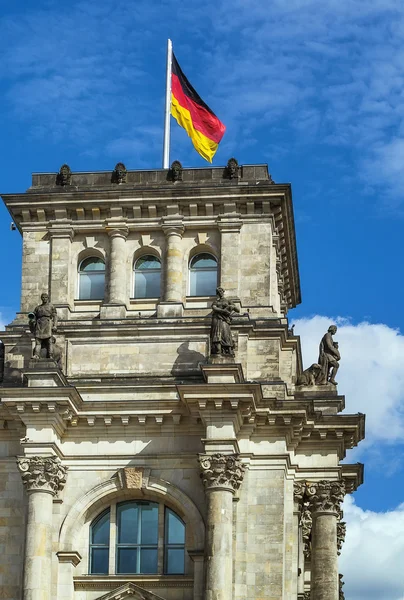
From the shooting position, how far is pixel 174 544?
52031mm

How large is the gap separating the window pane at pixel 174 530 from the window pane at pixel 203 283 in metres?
7.15

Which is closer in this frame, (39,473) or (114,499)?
(39,473)

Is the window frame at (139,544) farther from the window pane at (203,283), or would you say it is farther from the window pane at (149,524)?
the window pane at (203,283)

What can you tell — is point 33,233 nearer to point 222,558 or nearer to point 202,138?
point 202,138

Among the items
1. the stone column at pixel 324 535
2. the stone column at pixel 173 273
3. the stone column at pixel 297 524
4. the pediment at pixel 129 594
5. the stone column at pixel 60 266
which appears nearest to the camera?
the pediment at pixel 129 594

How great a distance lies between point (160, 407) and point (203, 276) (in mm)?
5227

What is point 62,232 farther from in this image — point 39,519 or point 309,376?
point 39,519

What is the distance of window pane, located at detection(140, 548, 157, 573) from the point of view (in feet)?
170

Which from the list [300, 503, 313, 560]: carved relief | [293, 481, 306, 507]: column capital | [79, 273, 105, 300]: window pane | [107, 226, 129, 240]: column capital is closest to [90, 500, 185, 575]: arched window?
[293, 481, 306, 507]: column capital

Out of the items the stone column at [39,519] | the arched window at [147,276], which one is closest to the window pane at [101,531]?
the stone column at [39,519]

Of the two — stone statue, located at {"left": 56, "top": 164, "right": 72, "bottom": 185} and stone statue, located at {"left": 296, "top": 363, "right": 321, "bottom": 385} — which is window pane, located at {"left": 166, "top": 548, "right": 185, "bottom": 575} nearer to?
stone statue, located at {"left": 296, "top": 363, "right": 321, "bottom": 385}

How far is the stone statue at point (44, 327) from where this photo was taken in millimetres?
52375

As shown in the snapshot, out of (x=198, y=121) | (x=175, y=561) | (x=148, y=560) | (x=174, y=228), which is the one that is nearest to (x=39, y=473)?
(x=148, y=560)

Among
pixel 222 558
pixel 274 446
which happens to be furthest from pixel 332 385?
pixel 222 558
